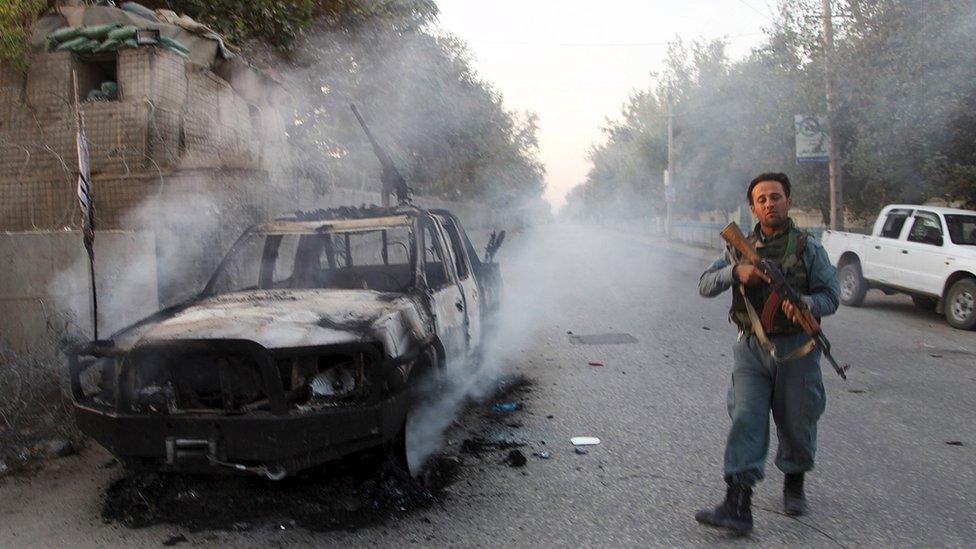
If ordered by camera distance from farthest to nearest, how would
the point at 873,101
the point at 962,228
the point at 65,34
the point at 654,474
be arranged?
the point at 873,101 → the point at 962,228 → the point at 65,34 → the point at 654,474

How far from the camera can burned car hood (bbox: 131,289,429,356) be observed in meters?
3.54

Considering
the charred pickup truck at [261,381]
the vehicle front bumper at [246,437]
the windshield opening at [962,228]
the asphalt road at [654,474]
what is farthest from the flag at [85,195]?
the windshield opening at [962,228]

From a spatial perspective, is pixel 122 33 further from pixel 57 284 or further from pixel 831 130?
pixel 831 130

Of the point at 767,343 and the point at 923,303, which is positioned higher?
the point at 767,343

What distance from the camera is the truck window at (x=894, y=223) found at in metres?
11.2

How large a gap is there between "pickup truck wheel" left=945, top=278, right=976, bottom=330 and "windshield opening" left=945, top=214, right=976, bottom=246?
0.65 metres

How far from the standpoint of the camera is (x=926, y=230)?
34.9 feet

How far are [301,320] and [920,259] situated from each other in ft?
31.9

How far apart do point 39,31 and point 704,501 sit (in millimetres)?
7828

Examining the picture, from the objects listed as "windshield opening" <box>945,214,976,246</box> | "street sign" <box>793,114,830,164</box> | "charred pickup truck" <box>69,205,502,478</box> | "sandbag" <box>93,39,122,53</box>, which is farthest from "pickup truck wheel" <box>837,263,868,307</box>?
"sandbag" <box>93,39,122,53</box>

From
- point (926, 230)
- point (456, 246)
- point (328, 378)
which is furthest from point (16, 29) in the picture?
point (926, 230)

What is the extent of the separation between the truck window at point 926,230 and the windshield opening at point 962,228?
143 millimetres

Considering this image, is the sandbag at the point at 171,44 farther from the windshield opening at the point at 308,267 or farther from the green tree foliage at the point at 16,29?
the windshield opening at the point at 308,267

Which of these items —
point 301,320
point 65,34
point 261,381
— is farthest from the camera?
point 65,34
